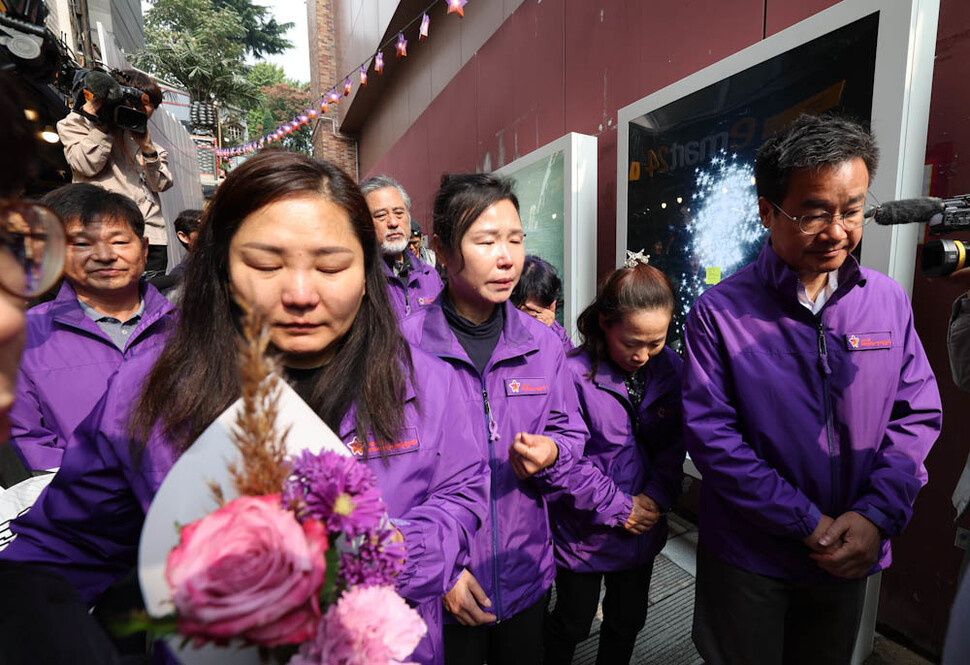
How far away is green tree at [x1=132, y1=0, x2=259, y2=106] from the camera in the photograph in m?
15.4

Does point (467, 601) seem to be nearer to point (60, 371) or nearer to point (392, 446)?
point (392, 446)

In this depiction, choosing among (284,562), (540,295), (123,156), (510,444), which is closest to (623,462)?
(510,444)

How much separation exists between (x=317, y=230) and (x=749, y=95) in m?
2.34

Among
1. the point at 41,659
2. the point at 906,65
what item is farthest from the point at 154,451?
the point at 906,65

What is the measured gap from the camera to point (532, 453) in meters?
1.57

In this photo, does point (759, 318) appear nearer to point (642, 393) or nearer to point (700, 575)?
point (642, 393)

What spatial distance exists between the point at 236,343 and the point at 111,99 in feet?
10.4

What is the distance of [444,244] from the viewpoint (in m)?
1.94

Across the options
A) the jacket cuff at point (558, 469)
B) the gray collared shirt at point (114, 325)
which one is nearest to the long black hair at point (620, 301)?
the jacket cuff at point (558, 469)

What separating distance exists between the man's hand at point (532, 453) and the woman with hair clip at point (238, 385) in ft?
1.61

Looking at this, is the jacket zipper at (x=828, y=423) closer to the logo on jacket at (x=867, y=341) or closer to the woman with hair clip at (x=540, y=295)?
the logo on jacket at (x=867, y=341)

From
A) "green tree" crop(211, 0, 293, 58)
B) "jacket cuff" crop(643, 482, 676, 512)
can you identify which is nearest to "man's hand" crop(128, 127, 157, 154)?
"jacket cuff" crop(643, 482, 676, 512)

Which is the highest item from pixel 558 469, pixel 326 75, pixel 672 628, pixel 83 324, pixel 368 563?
pixel 326 75

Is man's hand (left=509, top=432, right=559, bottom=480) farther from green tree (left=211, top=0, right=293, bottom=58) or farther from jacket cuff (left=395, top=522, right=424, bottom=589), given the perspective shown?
green tree (left=211, top=0, right=293, bottom=58)
